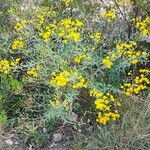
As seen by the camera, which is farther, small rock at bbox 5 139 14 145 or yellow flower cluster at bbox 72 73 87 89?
small rock at bbox 5 139 14 145

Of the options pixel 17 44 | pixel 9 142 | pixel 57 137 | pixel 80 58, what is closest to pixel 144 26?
pixel 80 58

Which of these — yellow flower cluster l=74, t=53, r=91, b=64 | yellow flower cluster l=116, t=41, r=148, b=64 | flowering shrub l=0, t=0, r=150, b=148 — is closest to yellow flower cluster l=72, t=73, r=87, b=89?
flowering shrub l=0, t=0, r=150, b=148

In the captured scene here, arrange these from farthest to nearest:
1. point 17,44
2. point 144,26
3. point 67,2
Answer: point 67,2, point 144,26, point 17,44

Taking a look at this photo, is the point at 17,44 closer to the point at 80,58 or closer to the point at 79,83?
the point at 80,58

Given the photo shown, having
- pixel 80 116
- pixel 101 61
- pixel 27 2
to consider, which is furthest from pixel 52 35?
pixel 27 2

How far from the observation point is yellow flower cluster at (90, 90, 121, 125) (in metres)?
3.32

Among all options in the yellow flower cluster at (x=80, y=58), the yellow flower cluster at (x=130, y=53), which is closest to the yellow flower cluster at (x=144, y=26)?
the yellow flower cluster at (x=130, y=53)

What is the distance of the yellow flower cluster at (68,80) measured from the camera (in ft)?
10.8

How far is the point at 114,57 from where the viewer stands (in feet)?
11.7

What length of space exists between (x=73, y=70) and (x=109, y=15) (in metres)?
0.73

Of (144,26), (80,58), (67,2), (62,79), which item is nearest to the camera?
(62,79)

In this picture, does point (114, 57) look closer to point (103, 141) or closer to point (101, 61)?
point (101, 61)

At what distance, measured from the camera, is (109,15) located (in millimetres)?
4012

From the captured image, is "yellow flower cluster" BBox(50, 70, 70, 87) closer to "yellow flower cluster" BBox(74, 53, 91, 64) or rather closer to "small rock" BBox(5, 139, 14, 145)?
"yellow flower cluster" BBox(74, 53, 91, 64)
